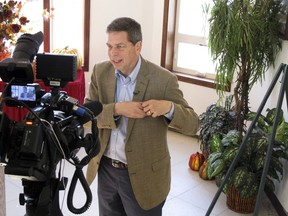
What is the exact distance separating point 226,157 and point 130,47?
1480 mm

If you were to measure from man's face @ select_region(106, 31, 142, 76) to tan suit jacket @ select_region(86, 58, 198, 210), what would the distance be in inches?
3.1

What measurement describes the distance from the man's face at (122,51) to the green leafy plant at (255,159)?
1335 mm

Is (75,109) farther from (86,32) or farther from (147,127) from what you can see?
(86,32)

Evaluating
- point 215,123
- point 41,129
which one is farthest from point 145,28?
point 41,129

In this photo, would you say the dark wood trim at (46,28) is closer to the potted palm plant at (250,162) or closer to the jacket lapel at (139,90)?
the potted palm plant at (250,162)

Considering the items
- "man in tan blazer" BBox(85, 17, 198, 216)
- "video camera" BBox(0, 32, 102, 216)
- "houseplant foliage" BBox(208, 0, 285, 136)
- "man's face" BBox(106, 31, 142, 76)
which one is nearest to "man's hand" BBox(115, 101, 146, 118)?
"man in tan blazer" BBox(85, 17, 198, 216)

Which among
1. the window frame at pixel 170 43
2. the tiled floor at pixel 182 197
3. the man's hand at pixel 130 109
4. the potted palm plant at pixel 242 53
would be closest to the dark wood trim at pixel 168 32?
the window frame at pixel 170 43

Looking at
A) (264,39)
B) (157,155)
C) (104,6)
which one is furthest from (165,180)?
(104,6)

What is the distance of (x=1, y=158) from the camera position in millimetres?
922

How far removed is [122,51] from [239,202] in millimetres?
1790

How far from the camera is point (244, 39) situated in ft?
8.96

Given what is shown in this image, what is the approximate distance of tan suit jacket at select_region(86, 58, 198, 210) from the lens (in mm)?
1530

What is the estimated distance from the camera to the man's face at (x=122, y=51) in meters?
A: 1.44

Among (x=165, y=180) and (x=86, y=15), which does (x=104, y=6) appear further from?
(x=165, y=180)
